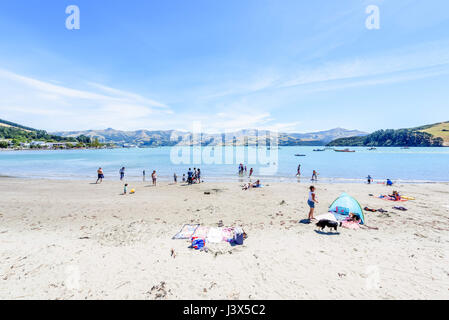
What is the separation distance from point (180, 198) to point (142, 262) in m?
11.0

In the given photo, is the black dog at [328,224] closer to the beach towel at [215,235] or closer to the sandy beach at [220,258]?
the sandy beach at [220,258]

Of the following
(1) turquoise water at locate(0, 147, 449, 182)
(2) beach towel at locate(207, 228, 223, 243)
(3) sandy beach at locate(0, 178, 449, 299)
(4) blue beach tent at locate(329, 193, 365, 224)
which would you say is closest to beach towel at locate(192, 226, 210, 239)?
(2) beach towel at locate(207, 228, 223, 243)

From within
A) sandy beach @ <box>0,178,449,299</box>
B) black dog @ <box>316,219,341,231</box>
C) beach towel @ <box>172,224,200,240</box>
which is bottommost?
sandy beach @ <box>0,178,449,299</box>

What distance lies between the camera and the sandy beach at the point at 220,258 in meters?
5.96

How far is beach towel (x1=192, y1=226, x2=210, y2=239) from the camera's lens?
9359 millimetres

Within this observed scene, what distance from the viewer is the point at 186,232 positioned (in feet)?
32.7

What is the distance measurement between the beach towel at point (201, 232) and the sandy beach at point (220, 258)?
0.82 metres

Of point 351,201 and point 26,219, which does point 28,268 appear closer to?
point 26,219

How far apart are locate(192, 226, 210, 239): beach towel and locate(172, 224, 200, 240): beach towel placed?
0.70 feet

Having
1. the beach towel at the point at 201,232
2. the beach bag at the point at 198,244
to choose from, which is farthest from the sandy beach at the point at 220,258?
the beach towel at the point at 201,232

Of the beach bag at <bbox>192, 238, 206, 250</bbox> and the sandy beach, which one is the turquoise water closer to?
the sandy beach

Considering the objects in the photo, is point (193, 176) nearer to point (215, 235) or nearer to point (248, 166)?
point (215, 235)

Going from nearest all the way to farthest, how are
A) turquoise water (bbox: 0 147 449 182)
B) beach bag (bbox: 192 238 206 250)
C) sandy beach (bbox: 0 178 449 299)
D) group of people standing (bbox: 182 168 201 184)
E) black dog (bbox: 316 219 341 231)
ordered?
sandy beach (bbox: 0 178 449 299) → beach bag (bbox: 192 238 206 250) → black dog (bbox: 316 219 341 231) → group of people standing (bbox: 182 168 201 184) → turquoise water (bbox: 0 147 449 182)

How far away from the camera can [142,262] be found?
7383 millimetres
